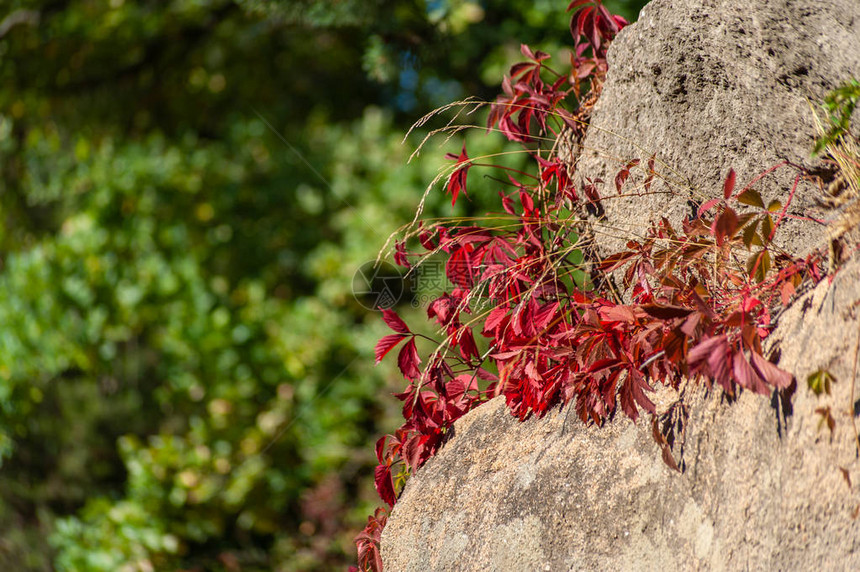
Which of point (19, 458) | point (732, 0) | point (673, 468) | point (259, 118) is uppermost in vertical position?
point (732, 0)

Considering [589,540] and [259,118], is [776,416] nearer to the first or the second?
[589,540]

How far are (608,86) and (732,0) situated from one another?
32 cm

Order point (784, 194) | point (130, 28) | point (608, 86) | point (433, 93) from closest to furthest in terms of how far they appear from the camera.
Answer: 1. point (784, 194)
2. point (608, 86)
3. point (433, 93)
4. point (130, 28)

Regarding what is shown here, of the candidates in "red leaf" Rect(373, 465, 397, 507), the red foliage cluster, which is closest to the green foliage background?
the red foliage cluster

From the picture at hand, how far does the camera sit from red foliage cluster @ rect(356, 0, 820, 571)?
3.76 feet

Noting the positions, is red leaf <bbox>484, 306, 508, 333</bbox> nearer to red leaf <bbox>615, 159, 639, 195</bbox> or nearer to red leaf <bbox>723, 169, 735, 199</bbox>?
red leaf <bbox>615, 159, 639, 195</bbox>

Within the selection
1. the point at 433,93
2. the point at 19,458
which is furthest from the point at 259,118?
the point at 19,458

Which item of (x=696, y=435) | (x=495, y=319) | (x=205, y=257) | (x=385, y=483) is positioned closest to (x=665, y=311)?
(x=696, y=435)

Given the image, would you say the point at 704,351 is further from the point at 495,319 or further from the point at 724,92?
the point at 724,92

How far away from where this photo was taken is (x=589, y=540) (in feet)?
4.19

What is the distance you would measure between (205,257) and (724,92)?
347 cm

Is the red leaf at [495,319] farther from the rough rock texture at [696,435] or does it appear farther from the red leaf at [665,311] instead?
the red leaf at [665,311]

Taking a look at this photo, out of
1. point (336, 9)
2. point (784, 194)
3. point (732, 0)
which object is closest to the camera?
point (784, 194)

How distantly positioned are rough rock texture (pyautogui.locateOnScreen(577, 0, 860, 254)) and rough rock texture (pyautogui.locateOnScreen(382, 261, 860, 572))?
41cm
